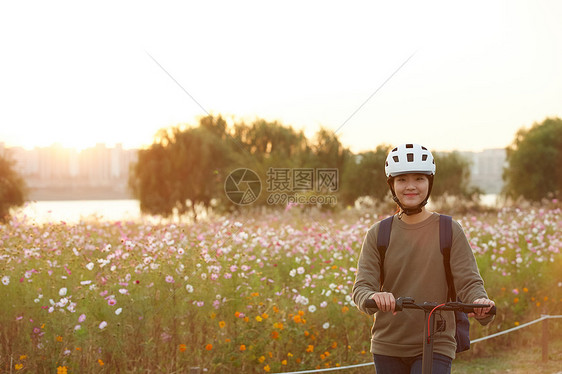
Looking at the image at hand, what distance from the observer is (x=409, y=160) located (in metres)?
3.14

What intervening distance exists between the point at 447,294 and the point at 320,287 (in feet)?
13.4

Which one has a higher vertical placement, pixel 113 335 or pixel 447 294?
pixel 447 294

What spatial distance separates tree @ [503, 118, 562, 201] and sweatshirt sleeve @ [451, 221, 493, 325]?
104 feet

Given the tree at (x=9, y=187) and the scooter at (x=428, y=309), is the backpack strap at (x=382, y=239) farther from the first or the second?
the tree at (x=9, y=187)

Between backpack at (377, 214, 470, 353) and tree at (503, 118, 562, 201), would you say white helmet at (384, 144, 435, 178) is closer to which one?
backpack at (377, 214, 470, 353)

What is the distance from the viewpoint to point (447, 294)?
306cm

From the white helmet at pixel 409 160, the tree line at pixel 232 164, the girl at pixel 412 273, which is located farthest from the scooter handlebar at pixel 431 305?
the tree line at pixel 232 164

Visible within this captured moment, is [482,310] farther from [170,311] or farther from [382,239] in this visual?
[170,311]

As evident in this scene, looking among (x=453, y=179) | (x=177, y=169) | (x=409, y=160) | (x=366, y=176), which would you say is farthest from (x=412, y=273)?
(x=453, y=179)

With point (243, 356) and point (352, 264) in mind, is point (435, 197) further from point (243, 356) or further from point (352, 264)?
point (243, 356)

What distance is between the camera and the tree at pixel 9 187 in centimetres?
2033

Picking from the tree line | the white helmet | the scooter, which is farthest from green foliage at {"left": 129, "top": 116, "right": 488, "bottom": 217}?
the scooter

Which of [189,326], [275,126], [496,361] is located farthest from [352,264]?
[275,126]

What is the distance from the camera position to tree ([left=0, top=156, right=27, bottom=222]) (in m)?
20.3
